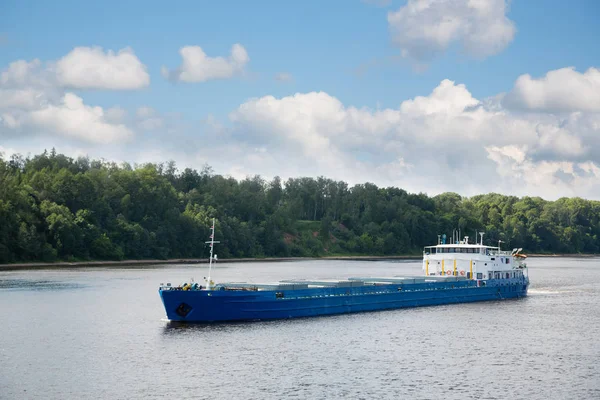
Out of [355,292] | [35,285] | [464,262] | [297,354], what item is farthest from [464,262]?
[35,285]

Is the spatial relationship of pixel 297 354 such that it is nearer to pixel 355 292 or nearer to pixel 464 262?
pixel 355 292

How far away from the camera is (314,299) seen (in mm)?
65688

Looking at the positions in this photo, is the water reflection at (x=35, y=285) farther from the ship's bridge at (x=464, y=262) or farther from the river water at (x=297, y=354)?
the ship's bridge at (x=464, y=262)

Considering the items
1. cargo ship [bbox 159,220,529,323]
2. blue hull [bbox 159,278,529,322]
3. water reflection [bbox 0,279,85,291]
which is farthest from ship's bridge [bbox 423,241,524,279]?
water reflection [bbox 0,279,85,291]

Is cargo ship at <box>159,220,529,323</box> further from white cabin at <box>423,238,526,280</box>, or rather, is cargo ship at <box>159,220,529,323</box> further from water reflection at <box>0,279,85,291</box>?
water reflection at <box>0,279,85,291</box>

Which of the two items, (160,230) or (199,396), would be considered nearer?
(199,396)

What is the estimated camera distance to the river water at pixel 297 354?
3916 cm

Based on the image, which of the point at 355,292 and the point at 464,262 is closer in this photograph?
the point at 355,292

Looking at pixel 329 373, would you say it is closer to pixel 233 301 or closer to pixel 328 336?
pixel 328 336

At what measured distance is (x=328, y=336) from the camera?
182 feet

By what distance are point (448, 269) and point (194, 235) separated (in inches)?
4118

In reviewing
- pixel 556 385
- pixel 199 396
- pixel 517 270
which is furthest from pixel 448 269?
pixel 199 396

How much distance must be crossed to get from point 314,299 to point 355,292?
6.66m

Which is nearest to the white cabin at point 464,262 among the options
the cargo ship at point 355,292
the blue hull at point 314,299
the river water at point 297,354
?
the cargo ship at point 355,292
